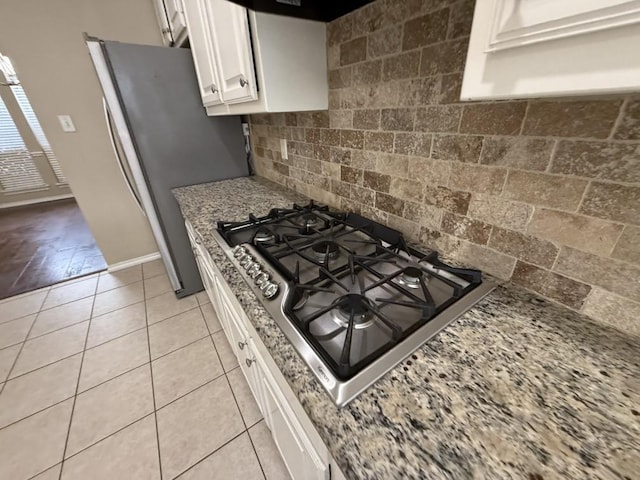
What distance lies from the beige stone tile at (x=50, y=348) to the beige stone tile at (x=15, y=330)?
0.36 feet

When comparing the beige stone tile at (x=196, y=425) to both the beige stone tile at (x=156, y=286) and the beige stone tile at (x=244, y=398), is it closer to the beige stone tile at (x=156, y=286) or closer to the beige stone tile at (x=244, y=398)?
the beige stone tile at (x=244, y=398)

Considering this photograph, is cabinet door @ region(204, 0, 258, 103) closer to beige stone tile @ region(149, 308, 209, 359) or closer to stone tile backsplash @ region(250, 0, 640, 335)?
stone tile backsplash @ region(250, 0, 640, 335)

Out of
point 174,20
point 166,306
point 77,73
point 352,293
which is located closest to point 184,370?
point 166,306

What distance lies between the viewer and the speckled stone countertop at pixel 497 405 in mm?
376

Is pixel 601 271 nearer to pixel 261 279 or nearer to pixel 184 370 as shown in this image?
pixel 261 279

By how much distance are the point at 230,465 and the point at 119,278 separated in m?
2.13

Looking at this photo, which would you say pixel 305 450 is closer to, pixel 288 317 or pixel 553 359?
pixel 288 317

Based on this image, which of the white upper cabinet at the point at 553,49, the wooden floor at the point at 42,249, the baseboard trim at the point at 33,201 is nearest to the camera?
the white upper cabinet at the point at 553,49

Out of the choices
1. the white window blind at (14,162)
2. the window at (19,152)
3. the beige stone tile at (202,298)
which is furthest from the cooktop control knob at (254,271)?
the white window blind at (14,162)

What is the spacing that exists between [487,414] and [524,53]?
0.53m

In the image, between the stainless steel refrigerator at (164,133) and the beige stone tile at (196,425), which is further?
the stainless steel refrigerator at (164,133)

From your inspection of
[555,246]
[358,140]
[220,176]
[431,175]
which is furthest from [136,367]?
[555,246]

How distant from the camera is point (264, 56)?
3.03ft

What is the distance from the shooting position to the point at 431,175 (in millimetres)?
840
